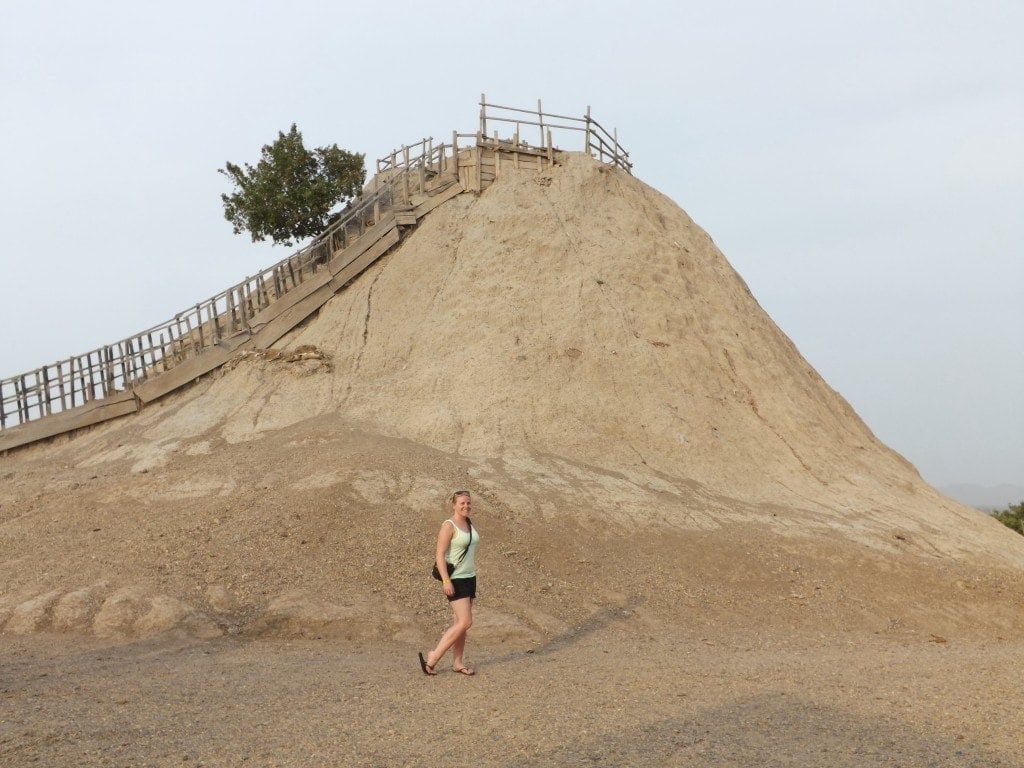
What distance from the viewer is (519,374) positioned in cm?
1717

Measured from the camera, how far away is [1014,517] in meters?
27.2

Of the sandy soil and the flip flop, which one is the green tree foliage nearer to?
Answer: the sandy soil

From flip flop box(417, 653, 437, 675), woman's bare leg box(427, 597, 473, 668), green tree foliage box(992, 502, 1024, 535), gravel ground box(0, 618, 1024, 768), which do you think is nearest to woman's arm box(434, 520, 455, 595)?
woman's bare leg box(427, 597, 473, 668)

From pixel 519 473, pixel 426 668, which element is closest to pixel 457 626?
pixel 426 668

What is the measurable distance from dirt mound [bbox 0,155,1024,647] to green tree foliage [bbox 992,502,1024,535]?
7219mm

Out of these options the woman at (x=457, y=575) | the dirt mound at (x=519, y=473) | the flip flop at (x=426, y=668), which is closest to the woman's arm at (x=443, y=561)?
the woman at (x=457, y=575)

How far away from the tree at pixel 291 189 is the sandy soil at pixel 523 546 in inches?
196

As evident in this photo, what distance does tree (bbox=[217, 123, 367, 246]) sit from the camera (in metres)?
23.7

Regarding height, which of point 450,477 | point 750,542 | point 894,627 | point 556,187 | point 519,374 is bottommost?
point 894,627

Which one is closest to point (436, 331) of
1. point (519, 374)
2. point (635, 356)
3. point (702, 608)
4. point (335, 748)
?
point (519, 374)

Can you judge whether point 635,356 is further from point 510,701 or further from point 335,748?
point 335,748

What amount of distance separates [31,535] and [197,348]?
277 inches

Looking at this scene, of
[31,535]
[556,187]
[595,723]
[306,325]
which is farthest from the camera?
[556,187]

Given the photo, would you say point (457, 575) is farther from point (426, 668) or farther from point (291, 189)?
point (291, 189)
